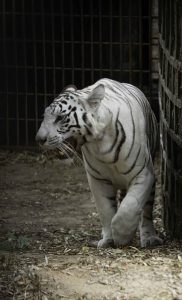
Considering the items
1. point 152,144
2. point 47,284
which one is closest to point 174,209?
point 152,144

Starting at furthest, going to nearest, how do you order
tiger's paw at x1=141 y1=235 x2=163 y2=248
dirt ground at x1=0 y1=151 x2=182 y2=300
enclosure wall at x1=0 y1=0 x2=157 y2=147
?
enclosure wall at x1=0 y1=0 x2=157 y2=147 → tiger's paw at x1=141 y1=235 x2=163 y2=248 → dirt ground at x1=0 y1=151 x2=182 y2=300

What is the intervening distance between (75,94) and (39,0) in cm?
333

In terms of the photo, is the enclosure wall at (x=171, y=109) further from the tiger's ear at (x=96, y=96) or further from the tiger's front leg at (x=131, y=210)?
the tiger's ear at (x=96, y=96)

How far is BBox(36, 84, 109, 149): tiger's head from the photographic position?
507 centimetres

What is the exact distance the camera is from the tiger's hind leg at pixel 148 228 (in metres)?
5.61

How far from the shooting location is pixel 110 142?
517 cm

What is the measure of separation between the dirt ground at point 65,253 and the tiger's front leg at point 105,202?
136 millimetres

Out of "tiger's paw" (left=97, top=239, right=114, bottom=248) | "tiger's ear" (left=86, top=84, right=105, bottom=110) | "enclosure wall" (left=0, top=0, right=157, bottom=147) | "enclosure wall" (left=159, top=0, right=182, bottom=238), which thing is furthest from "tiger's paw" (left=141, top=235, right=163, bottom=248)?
"enclosure wall" (left=0, top=0, right=157, bottom=147)

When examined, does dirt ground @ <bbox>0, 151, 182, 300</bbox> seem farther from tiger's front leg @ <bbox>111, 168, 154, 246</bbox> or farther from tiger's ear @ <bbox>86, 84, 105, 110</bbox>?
tiger's ear @ <bbox>86, 84, 105, 110</bbox>

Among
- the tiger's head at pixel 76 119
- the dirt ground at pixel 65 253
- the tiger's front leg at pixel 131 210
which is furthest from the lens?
the tiger's front leg at pixel 131 210

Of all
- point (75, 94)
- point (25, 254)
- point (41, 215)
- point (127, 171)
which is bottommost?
point (41, 215)

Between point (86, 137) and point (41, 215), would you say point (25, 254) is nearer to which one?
point (86, 137)

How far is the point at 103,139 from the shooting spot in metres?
5.16

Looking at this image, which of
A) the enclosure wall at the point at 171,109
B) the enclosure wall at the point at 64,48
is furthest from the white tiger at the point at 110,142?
the enclosure wall at the point at 64,48
